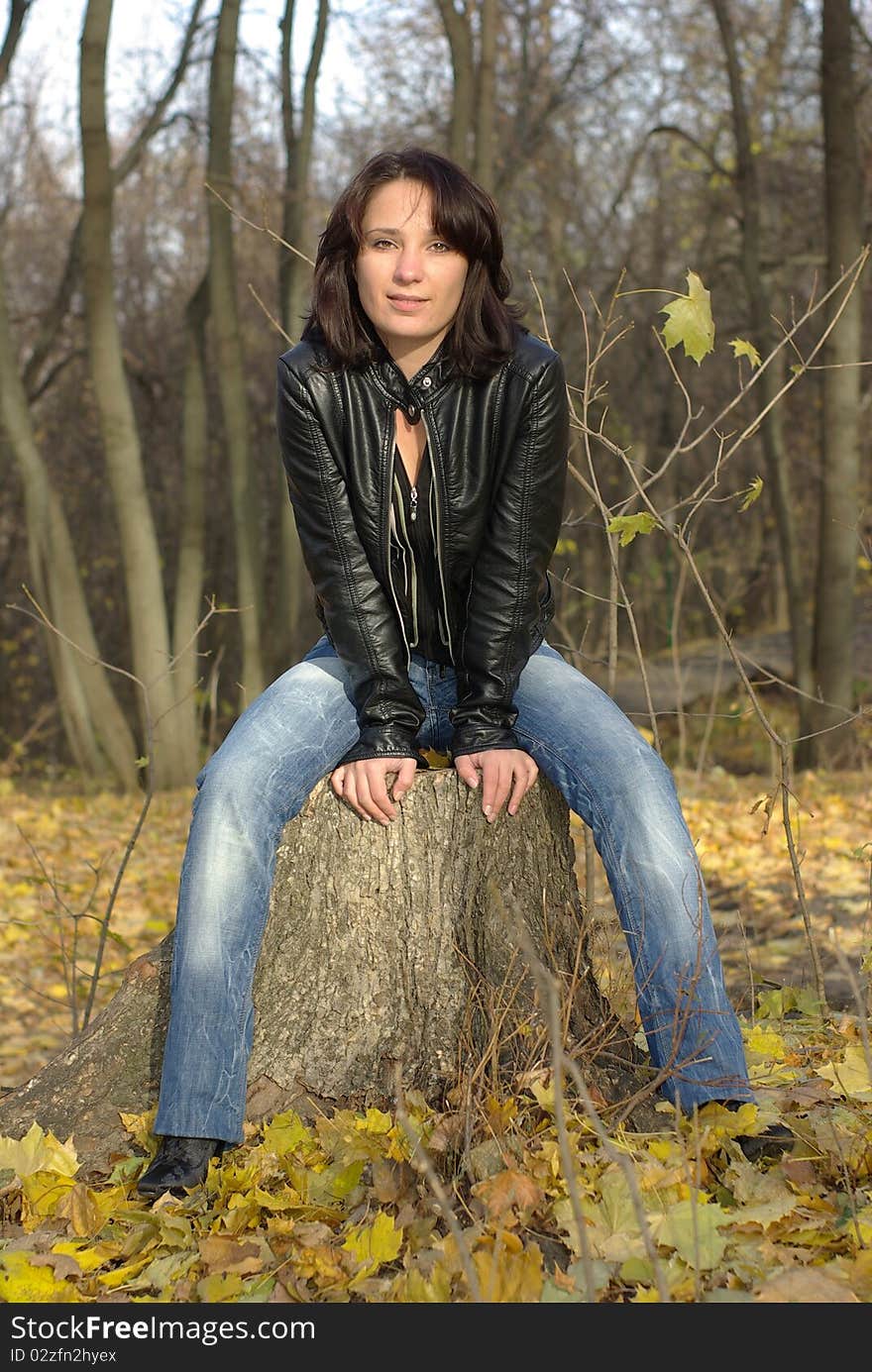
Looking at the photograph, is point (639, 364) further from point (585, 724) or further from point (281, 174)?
point (585, 724)

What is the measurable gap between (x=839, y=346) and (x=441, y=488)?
17.3 feet

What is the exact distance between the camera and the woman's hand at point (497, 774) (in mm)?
2586

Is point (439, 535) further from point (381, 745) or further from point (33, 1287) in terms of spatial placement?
point (33, 1287)

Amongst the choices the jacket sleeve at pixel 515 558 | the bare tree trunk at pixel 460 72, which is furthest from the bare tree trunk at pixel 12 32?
the jacket sleeve at pixel 515 558

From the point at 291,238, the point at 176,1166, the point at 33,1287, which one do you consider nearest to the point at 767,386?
the point at 291,238

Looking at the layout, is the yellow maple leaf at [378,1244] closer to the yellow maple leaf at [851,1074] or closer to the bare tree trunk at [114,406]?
the yellow maple leaf at [851,1074]

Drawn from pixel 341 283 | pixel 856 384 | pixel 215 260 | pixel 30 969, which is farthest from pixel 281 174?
pixel 341 283

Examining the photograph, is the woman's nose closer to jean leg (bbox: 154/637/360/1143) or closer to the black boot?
jean leg (bbox: 154/637/360/1143)

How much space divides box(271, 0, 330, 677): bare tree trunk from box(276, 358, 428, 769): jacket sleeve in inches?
252

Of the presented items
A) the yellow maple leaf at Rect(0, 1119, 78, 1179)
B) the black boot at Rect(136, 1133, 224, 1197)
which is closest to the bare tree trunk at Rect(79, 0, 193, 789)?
the yellow maple leaf at Rect(0, 1119, 78, 1179)

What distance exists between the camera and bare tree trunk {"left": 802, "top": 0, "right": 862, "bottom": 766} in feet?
24.2

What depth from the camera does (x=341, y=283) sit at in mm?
2760

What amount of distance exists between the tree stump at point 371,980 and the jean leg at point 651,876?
4.8 inches
